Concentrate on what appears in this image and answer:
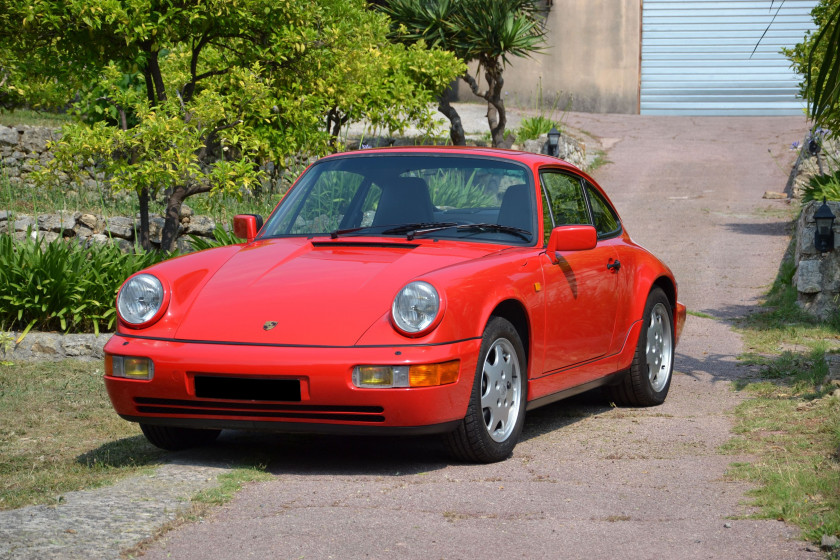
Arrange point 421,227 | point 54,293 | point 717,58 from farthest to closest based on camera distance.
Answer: point 717,58 → point 54,293 → point 421,227

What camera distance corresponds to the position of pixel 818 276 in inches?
428

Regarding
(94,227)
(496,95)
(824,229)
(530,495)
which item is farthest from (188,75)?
(496,95)

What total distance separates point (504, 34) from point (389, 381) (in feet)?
45.1

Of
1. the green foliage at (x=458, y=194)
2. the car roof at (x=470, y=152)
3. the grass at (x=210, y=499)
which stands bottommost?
the grass at (x=210, y=499)

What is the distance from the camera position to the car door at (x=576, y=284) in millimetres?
5922

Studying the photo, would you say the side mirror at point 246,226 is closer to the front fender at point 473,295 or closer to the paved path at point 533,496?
the paved path at point 533,496

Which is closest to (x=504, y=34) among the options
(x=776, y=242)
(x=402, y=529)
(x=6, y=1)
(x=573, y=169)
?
(x=776, y=242)

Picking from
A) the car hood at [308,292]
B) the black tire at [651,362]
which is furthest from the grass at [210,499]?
the black tire at [651,362]

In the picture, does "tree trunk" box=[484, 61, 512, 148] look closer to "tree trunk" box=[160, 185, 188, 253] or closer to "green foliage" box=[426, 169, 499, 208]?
"tree trunk" box=[160, 185, 188, 253]

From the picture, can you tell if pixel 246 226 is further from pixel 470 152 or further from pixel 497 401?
pixel 497 401

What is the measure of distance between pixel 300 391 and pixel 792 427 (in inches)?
113

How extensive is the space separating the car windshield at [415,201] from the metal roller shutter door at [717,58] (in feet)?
84.4

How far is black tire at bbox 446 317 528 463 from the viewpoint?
5152mm

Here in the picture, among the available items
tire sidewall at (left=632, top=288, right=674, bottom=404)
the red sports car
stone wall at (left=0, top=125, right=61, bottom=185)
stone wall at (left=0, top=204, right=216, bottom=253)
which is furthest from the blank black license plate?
stone wall at (left=0, top=125, right=61, bottom=185)
